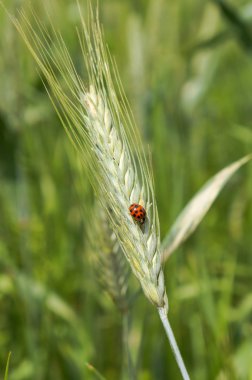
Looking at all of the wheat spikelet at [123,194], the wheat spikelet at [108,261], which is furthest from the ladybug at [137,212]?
the wheat spikelet at [108,261]

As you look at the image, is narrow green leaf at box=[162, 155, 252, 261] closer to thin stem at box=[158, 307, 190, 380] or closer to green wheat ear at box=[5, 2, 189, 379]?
green wheat ear at box=[5, 2, 189, 379]

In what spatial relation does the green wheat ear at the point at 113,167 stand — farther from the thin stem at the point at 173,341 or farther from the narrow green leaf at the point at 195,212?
the narrow green leaf at the point at 195,212

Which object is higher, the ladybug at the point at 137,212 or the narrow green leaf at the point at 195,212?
the ladybug at the point at 137,212

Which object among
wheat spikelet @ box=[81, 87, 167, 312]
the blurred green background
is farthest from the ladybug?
the blurred green background

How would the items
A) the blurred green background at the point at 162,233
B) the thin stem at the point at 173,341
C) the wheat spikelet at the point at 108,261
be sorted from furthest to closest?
the blurred green background at the point at 162,233 → the wheat spikelet at the point at 108,261 → the thin stem at the point at 173,341

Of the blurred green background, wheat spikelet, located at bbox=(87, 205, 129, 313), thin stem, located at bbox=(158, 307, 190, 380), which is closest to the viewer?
thin stem, located at bbox=(158, 307, 190, 380)

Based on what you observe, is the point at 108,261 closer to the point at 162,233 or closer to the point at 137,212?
the point at 137,212

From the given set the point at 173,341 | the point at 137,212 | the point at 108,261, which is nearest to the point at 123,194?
the point at 137,212
